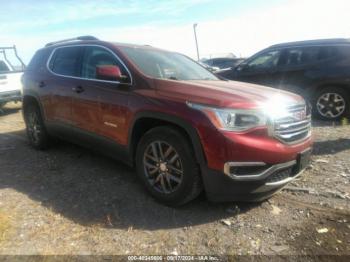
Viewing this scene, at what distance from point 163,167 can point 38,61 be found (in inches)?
139

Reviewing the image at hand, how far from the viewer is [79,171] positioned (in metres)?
5.15

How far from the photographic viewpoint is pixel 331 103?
8047mm

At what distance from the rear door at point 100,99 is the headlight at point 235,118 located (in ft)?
3.86

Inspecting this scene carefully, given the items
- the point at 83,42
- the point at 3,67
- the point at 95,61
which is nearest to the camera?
the point at 95,61

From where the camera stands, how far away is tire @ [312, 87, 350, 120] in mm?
7898

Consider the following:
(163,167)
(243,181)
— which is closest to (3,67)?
(163,167)

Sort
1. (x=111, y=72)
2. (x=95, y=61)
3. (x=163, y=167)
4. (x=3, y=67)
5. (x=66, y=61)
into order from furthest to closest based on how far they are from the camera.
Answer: (x=3, y=67) < (x=66, y=61) < (x=95, y=61) < (x=111, y=72) < (x=163, y=167)

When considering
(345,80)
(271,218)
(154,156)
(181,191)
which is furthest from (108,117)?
(345,80)

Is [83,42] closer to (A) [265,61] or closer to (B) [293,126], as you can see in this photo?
(B) [293,126]

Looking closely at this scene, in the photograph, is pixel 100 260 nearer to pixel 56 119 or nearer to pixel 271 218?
pixel 271 218

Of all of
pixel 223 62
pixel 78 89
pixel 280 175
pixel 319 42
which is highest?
pixel 319 42

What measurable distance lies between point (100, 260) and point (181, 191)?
1080mm

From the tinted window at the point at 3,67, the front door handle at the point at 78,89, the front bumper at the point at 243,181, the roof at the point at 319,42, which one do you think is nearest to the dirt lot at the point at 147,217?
the front bumper at the point at 243,181

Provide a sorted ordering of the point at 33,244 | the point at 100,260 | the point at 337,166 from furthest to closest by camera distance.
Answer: the point at 337,166 < the point at 33,244 < the point at 100,260
